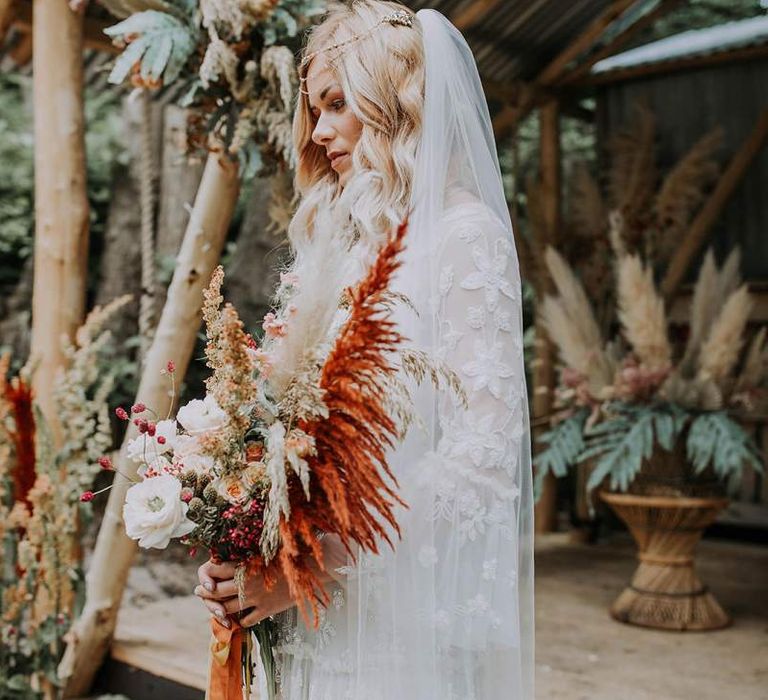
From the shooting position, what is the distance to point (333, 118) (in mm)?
1785

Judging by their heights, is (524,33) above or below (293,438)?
above

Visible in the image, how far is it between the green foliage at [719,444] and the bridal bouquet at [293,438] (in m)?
2.43

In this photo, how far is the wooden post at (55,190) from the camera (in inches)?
134

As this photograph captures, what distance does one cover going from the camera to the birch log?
3201mm

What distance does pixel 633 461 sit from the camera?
11.6ft

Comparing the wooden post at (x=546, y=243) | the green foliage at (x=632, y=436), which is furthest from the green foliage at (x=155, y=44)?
the wooden post at (x=546, y=243)

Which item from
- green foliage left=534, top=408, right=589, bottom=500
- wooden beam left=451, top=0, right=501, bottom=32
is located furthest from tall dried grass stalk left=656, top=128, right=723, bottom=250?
green foliage left=534, top=408, right=589, bottom=500

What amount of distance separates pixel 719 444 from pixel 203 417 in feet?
8.55

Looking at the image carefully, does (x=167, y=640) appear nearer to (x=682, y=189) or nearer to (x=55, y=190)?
(x=55, y=190)

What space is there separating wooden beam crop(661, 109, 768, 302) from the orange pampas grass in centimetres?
420

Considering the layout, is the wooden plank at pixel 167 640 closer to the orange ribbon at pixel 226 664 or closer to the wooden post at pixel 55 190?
the wooden post at pixel 55 190

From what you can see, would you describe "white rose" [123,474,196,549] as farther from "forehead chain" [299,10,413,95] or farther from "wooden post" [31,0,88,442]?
"wooden post" [31,0,88,442]

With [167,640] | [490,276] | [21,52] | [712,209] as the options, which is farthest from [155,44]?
[712,209]

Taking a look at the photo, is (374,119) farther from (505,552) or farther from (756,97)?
(756,97)
